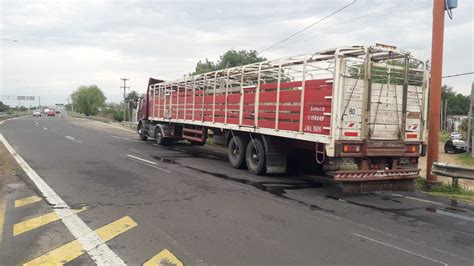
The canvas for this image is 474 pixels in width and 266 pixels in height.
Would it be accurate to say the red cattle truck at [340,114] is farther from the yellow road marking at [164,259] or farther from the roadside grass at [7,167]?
the roadside grass at [7,167]

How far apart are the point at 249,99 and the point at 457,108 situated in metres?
97.8

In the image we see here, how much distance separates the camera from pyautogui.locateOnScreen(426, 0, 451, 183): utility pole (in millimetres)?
10602

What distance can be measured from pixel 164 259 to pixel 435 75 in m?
8.53

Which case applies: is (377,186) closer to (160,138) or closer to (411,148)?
(411,148)

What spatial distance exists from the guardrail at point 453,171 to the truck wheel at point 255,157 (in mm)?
4260

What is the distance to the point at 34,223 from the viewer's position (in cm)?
625

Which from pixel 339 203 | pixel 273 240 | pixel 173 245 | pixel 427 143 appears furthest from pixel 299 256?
pixel 427 143

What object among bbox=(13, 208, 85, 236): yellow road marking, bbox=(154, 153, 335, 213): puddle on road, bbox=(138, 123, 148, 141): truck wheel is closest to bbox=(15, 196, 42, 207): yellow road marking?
bbox=(13, 208, 85, 236): yellow road marking

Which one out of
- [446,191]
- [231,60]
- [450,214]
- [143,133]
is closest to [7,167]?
[450,214]

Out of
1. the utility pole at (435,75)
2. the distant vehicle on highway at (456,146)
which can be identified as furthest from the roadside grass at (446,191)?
the distant vehicle on highway at (456,146)

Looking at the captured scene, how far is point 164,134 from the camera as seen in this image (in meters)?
20.5

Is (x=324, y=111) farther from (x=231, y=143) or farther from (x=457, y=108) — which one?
(x=457, y=108)

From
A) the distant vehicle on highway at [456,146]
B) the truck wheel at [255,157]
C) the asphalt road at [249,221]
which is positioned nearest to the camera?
the asphalt road at [249,221]

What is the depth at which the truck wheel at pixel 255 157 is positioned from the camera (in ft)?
38.6
